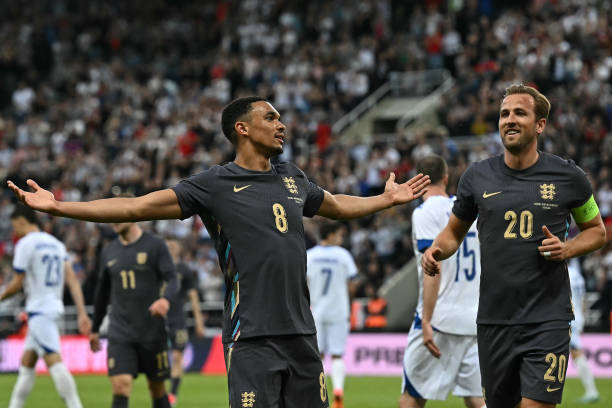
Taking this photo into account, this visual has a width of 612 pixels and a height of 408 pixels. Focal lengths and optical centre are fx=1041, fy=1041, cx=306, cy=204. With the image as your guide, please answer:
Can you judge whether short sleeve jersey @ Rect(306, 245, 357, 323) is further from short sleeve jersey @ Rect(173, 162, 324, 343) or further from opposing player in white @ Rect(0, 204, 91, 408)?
short sleeve jersey @ Rect(173, 162, 324, 343)

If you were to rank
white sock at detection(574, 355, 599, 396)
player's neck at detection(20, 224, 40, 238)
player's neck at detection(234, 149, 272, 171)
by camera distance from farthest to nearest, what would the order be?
white sock at detection(574, 355, 599, 396)
player's neck at detection(20, 224, 40, 238)
player's neck at detection(234, 149, 272, 171)

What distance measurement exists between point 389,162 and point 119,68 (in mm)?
12046

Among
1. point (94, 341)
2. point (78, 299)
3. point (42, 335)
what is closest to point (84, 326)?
point (94, 341)

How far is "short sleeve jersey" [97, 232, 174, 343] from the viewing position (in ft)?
34.7

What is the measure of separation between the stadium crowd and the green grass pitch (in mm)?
3588

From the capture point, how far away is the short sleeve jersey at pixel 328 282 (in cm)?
1495

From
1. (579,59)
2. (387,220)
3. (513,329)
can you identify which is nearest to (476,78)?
(579,59)

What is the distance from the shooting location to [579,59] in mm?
24047

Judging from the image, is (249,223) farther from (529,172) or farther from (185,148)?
(185,148)

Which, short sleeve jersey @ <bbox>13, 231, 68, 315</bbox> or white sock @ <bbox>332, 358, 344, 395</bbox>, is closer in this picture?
short sleeve jersey @ <bbox>13, 231, 68, 315</bbox>

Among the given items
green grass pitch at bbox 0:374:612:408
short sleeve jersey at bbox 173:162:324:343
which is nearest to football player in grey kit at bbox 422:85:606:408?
short sleeve jersey at bbox 173:162:324:343

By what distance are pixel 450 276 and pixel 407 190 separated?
2.17 m

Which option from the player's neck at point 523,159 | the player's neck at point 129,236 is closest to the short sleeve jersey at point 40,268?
the player's neck at point 129,236

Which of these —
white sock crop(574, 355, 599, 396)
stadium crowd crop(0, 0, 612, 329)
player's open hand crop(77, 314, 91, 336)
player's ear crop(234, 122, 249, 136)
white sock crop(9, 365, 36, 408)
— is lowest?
white sock crop(574, 355, 599, 396)
